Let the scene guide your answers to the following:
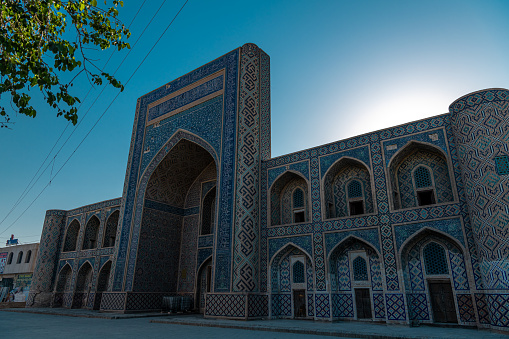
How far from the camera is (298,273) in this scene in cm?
865

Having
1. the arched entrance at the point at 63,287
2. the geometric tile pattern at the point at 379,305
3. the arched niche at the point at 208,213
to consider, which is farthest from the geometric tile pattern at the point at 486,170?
the arched entrance at the point at 63,287

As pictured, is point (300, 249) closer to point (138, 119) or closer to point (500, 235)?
point (500, 235)

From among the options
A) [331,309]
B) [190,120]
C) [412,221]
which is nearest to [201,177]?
[190,120]

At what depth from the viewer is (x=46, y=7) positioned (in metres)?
4.12

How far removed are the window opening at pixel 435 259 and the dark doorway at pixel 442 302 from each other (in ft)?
0.79

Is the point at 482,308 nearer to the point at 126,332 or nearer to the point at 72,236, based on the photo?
the point at 126,332

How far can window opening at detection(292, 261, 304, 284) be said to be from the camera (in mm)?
8586

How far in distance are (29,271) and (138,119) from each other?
1387cm

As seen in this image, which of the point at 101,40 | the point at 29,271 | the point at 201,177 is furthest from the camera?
the point at 29,271

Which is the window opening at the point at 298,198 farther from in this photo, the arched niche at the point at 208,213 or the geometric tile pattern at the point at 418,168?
the arched niche at the point at 208,213

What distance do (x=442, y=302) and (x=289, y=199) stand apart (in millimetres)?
4247

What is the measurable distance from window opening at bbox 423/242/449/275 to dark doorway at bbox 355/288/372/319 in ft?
4.44

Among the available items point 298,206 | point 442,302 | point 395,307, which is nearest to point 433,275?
point 442,302

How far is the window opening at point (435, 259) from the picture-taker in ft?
22.6
